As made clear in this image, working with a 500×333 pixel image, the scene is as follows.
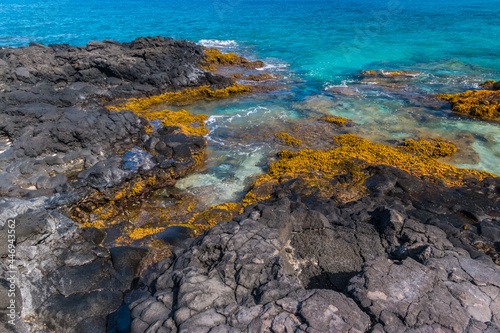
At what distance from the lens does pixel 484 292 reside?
4.55m

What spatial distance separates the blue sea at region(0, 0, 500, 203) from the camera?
14266 mm

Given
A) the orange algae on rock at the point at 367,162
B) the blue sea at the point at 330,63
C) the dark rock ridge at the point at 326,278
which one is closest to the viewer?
the dark rock ridge at the point at 326,278

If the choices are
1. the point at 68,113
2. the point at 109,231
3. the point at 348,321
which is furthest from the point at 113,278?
the point at 68,113

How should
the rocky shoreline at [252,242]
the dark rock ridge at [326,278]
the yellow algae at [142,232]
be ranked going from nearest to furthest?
the dark rock ridge at [326,278] < the rocky shoreline at [252,242] < the yellow algae at [142,232]

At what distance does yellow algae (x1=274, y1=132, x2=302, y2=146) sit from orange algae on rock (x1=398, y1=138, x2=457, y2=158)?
4854mm

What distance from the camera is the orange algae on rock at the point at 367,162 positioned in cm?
1120

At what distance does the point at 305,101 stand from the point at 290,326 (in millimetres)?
→ 17658

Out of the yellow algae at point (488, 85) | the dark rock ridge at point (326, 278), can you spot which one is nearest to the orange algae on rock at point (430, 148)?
the dark rock ridge at point (326, 278)

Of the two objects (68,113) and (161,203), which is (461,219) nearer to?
(161,203)

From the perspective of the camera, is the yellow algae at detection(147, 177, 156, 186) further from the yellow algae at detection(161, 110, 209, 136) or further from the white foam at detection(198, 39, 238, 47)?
the white foam at detection(198, 39, 238, 47)

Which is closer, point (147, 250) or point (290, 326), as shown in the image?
point (290, 326)

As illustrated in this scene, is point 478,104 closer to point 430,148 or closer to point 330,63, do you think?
point 430,148

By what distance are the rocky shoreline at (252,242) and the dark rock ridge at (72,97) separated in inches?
3.6

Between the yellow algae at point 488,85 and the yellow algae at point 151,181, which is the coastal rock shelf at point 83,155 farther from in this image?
the yellow algae at point 488,85
